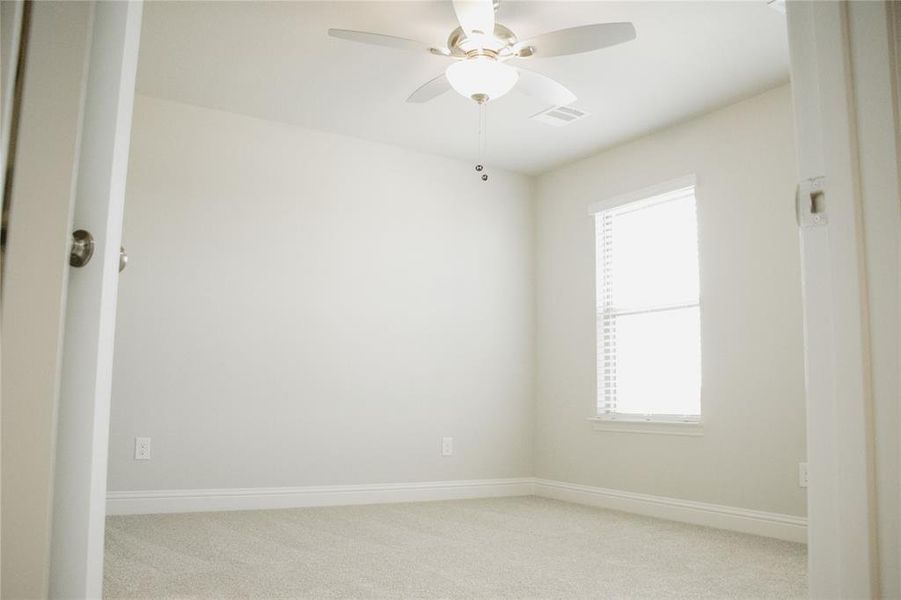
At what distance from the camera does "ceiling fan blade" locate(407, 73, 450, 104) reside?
3.20 metres

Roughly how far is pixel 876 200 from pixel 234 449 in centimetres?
399

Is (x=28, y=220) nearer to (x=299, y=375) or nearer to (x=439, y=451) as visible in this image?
(x=299, y=375)

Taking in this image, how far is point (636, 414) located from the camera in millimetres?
4527

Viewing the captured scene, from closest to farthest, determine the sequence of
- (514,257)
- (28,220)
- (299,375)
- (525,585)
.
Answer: (28,220) → (525,585) → (299,375) → (514,257)

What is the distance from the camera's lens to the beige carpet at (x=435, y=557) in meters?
2.47

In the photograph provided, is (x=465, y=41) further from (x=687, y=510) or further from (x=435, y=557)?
(x=687, y=510)

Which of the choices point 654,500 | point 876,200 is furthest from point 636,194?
point 876,200

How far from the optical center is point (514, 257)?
17.9 feet

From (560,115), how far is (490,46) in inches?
54.6

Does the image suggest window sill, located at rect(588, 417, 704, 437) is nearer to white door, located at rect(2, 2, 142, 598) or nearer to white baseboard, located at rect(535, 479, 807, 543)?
white baseboard, located at rect(535, 479, 807, 543)

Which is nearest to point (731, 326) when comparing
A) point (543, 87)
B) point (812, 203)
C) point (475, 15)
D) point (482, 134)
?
point (543, 87)

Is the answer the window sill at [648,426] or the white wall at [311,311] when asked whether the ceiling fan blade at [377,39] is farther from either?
the window sill at [648,426]

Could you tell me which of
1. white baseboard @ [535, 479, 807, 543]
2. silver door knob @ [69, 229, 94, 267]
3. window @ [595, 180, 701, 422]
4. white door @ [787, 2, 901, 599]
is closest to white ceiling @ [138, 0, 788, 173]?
window @ [595, 180, 701, 422]

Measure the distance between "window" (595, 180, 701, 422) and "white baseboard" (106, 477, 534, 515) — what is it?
1009mm
